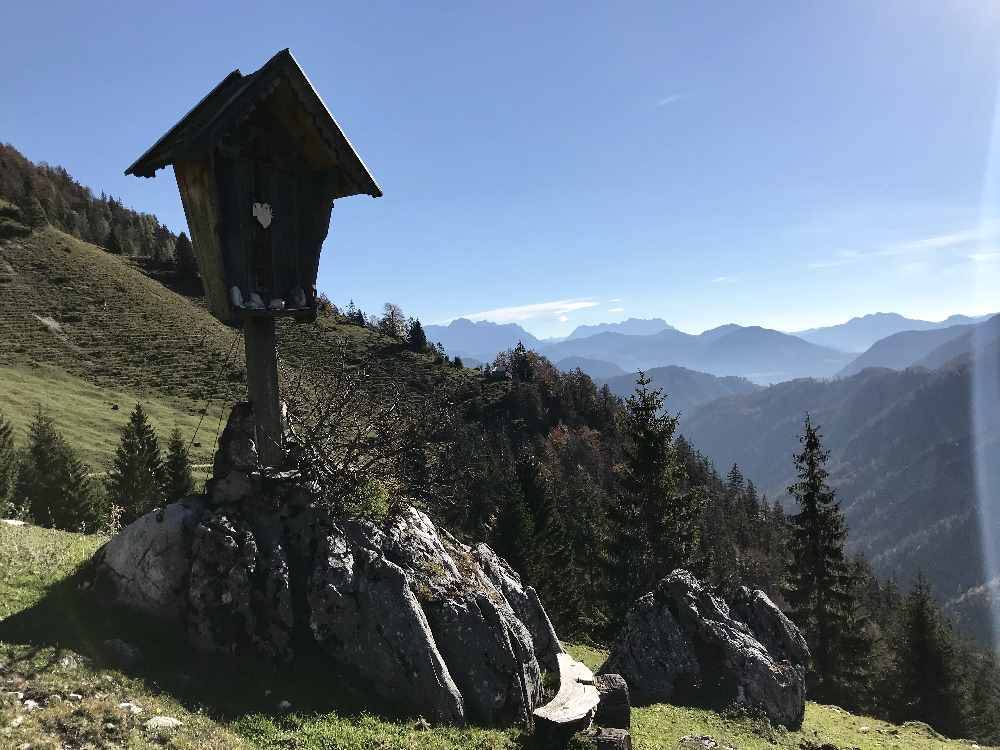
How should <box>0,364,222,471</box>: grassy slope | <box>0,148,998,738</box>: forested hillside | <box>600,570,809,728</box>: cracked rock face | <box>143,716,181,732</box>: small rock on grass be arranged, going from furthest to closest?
<box>0,364,222,471</box>: grassy slope
<box>600,570,809,728</box>: cracked rock face
<box>0,148,998,738</box>: forested hillside
<box>143,716,181,732</box>: small rock on grass

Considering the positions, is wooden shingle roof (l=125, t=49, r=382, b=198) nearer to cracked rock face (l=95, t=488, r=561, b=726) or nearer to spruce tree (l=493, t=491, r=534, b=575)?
cracked rock face (l=95, t=488, r=561, b=726)

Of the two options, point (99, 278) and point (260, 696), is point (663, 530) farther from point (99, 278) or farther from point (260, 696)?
point (99, 278)

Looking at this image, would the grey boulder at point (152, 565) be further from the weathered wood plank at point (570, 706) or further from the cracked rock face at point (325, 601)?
the weathered wood plank at point (570, 706)

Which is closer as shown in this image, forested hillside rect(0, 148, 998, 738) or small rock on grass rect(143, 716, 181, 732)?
small rock on grass rect(143, 716, 181, 732)

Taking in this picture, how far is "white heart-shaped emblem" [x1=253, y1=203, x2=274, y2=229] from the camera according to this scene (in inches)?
422

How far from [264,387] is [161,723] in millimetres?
5603

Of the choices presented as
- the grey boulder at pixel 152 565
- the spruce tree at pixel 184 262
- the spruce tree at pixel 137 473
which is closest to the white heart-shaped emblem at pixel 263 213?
the grey boulder at pixel 152 565

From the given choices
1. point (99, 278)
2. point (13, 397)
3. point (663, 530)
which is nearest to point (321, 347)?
point (99, 278)

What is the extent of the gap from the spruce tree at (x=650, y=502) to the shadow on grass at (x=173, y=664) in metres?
24.2

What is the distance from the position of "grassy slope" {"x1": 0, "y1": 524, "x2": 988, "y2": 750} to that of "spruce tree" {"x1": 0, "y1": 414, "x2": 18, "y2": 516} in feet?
119

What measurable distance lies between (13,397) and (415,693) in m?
69.0

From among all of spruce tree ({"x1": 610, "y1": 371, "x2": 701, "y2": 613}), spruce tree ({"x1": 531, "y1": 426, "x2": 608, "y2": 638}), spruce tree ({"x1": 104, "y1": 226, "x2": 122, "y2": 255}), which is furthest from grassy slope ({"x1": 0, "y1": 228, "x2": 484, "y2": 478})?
spruce tree ({"x1": 610, "y1": 371, "x2": 701, "y2": 613})

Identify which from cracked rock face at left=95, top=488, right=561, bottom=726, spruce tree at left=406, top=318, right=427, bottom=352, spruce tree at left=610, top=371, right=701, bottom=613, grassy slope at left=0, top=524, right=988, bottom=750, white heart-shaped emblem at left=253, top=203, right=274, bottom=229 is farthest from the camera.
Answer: spruce tree at left=406, top=318, right=427, bottom=352

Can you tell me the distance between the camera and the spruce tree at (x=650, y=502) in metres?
32.8
